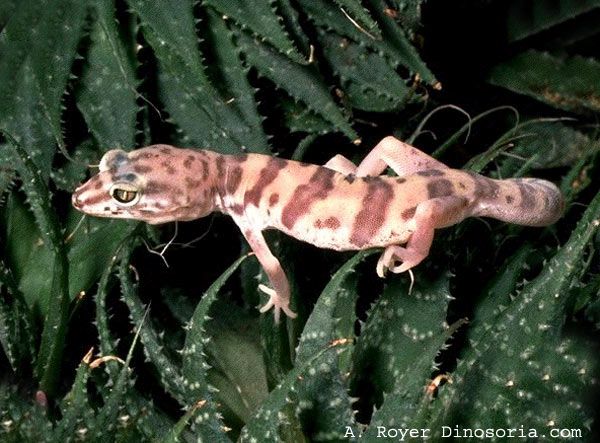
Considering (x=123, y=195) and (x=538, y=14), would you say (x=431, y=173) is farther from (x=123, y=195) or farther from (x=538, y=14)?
(x=538, y=14)

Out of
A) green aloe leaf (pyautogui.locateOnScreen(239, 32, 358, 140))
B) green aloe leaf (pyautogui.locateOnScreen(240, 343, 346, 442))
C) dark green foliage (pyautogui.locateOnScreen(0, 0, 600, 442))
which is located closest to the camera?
green aloe leaf (pyautogui.locateOnScreen(240, 343, 346, 442))

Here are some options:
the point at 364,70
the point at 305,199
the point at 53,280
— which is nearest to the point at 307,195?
the point at 305,199

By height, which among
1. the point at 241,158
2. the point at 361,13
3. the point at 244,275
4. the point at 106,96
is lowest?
the point at 244,275

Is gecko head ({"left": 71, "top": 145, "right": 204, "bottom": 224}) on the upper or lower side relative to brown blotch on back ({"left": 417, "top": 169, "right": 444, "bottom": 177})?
upper

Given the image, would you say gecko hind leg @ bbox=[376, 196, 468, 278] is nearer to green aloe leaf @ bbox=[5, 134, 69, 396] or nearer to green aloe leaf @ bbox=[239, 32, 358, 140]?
green aloe leaf @ bbox=[239, 32, 358, 140]

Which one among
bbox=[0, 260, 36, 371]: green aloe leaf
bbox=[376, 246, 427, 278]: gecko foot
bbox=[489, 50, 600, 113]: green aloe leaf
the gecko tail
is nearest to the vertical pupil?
bbox=[0, 260, 36, 371]: green aloe leaf

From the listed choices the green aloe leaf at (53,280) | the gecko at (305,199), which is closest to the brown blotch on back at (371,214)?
the gecko at (305,199)

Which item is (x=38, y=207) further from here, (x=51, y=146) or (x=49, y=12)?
(x=49, y=12)

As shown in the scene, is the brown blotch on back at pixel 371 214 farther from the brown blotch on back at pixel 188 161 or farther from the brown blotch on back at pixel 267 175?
the brown blotch on back at pixel 188 161
